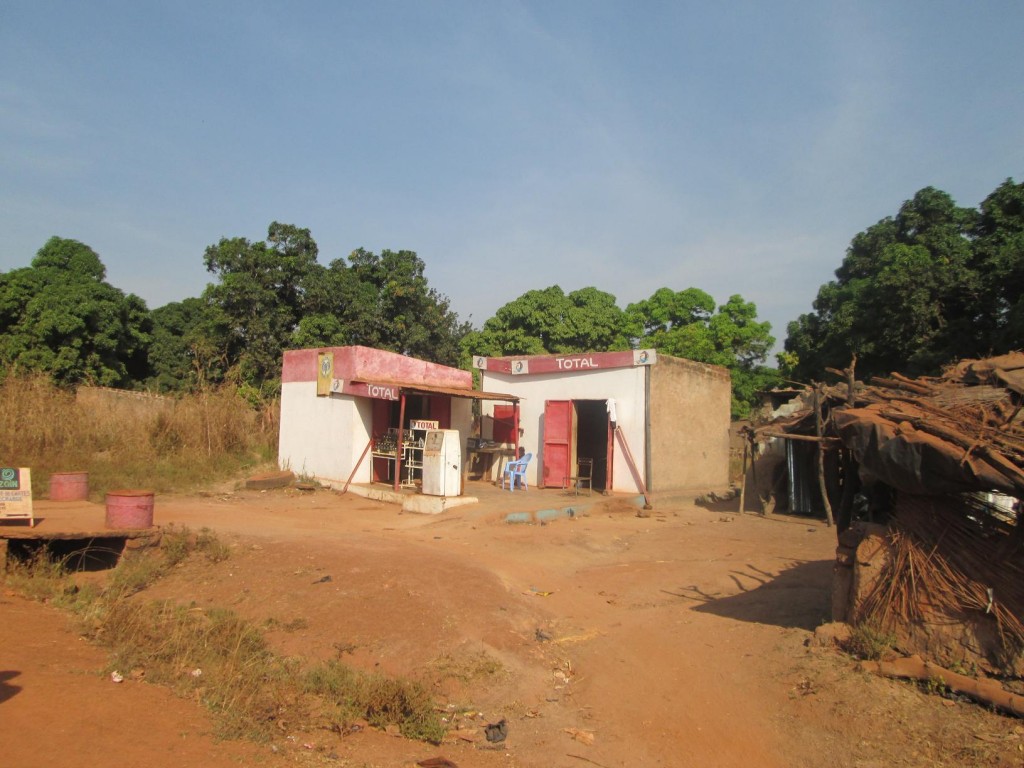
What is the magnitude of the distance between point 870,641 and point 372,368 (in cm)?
1338

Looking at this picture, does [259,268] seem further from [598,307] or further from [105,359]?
[598,307]

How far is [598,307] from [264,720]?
26815 mm

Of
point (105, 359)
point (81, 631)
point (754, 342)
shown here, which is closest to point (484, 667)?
point (81, 631)

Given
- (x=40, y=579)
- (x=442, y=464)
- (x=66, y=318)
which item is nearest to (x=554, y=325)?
(x=442, y=464)

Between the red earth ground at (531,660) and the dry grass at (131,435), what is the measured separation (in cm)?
444

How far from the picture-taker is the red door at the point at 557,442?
17453 millimetres

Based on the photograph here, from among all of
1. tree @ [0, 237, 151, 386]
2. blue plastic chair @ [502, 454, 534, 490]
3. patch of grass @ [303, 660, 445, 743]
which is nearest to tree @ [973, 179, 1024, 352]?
blue plastic chair @ [502, 454, 534, 490]

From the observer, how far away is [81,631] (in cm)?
624

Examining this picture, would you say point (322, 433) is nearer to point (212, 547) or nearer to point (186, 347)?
point (212, 547)

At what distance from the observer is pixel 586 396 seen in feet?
57.6

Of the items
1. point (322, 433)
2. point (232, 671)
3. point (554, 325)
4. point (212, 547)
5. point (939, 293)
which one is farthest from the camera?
point (554, 325)

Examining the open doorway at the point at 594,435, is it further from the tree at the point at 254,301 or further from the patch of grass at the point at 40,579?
the patch of grass at the point at 40,579

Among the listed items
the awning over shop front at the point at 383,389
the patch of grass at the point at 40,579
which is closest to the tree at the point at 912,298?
the awning over shop front at the point at 383,389

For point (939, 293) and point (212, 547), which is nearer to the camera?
point (212, 547)
